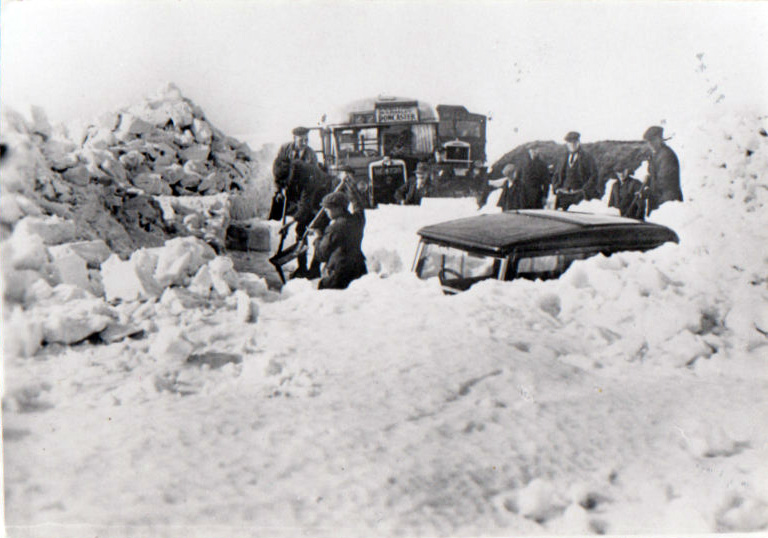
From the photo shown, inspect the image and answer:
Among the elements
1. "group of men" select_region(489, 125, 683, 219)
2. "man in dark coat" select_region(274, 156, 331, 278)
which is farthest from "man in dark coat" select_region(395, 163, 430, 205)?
"man in dark coat" select_region(274, 156, 331, 278)

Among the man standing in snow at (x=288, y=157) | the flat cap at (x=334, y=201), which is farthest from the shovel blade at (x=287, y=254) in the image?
the flat cap at (x=334, y=201)

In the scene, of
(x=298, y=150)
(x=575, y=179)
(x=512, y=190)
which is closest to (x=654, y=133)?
(x=575, y=179)

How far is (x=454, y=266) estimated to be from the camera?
11.5ft

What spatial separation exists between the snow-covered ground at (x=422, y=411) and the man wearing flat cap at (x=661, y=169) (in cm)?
57

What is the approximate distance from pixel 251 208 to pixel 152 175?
84 cm

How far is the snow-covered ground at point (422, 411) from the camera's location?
1894 millimetres

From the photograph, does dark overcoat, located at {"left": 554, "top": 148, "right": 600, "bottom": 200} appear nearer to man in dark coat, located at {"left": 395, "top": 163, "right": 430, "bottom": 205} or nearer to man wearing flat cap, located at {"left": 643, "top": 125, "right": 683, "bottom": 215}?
man wearing flat cap, located at {"left": 643, "top": 125, "right": 683, "bottom": 215}

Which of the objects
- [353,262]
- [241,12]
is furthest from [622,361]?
[241,12]

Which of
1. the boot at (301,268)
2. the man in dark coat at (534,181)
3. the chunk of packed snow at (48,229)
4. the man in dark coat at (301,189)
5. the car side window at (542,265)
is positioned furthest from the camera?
the man in dark coat at (534,181)

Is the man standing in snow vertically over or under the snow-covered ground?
over

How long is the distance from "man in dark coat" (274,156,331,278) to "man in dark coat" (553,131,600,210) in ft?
6.20

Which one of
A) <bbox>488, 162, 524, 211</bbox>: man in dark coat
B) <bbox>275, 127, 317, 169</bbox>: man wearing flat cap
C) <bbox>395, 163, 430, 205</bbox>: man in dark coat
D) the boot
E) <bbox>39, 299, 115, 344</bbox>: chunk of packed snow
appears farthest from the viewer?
<bbox>395, 163, 430, 205</bbox>: man in dark coat

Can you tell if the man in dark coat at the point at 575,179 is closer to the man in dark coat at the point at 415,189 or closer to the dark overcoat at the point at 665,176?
the dark overcoat at the point at 665,176

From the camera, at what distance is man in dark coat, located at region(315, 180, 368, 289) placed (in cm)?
405
